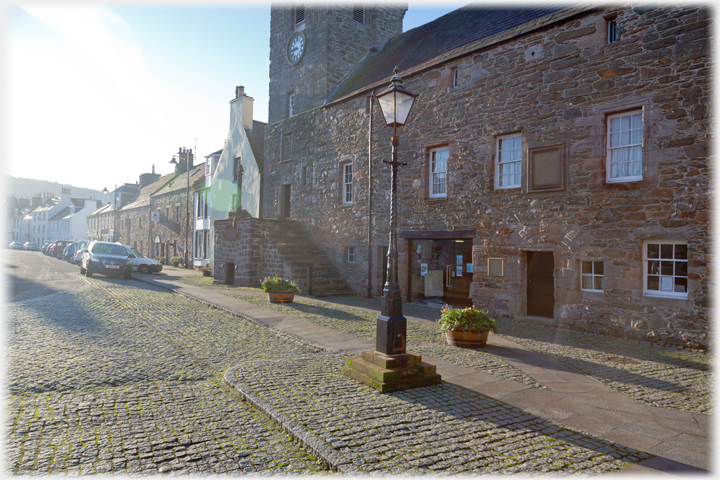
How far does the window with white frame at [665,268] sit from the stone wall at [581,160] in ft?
0.66

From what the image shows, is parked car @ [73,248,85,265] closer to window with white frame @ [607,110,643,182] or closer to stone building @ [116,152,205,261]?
stone building @ [116,152,205,261]

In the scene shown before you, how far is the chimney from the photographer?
2872cm

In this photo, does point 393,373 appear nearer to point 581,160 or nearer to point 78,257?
point 581,160

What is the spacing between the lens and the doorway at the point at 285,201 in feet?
75.8

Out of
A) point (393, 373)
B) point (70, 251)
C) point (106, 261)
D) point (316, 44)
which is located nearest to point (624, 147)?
point (393, 373)

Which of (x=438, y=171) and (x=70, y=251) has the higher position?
(x=438, y=171)

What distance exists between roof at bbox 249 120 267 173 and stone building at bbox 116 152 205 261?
5717 mm

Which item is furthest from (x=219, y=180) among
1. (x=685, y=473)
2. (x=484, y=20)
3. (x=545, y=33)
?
(x=685, y=473)

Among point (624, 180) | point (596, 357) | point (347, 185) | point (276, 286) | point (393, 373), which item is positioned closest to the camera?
point (393, 373)

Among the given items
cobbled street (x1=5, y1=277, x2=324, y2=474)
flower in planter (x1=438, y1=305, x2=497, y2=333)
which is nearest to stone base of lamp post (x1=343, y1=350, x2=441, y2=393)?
cobbled street (x1=5, y1=277, x2=324, y2=474)

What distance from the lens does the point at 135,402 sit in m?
5.09

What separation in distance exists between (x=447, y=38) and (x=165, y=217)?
31898 millimetres

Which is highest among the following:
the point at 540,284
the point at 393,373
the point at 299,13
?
the point at 299,13

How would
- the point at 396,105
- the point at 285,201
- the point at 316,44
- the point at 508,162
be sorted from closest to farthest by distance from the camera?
the point at 396,105
the point at 508,162
the point at 316,44
the point at 285,201
